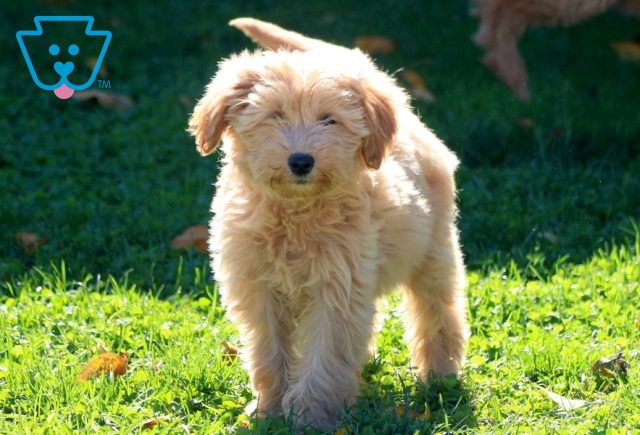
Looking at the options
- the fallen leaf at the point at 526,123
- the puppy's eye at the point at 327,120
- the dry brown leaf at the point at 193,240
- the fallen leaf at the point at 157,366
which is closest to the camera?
the puppy's eye at the point at 327,120

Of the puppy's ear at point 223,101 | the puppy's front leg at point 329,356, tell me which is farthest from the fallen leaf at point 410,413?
the puppy's ear at point 223,101

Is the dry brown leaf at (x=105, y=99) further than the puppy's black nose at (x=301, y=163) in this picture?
Yes

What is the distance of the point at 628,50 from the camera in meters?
9.50

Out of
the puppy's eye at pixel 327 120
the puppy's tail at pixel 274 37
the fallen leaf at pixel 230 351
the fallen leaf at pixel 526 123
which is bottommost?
the fallen leaf at pixel 526 123

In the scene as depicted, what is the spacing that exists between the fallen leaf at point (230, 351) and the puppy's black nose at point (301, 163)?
1194 millimetres

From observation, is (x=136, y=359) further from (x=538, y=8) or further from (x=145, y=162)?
(x=538, y=8)

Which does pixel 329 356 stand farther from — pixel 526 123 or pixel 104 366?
pixel 526 123

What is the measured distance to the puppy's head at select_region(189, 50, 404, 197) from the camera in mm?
4152

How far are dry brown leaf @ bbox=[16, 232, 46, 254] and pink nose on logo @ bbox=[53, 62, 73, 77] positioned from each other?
2533 mm

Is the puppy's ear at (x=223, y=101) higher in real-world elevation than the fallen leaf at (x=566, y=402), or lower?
higher

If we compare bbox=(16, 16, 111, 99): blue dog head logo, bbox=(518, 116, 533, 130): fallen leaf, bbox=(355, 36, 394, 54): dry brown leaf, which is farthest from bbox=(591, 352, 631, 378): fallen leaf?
bbox=(355, 36, 394, 54): dry brown leaf

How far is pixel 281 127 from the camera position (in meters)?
4.18

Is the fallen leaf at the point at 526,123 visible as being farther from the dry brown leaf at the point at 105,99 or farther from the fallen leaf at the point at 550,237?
the dry brown leaf at the point at 105,99

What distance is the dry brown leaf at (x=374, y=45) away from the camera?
30.7ft
